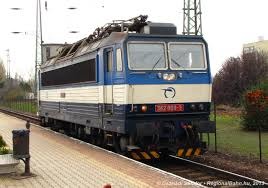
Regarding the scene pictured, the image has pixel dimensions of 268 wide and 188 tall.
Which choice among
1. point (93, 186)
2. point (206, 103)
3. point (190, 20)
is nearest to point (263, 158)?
point (206, 103)

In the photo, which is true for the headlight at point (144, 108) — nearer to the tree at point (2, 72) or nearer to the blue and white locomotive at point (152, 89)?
the blue and white locomotive at point (152, 89)

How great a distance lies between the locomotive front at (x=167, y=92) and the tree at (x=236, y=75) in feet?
106

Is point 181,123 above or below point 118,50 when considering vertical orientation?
below

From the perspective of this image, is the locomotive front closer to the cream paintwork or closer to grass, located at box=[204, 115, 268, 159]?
the cream paintwork

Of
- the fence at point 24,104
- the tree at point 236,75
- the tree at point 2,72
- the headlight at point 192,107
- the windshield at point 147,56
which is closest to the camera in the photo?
the windshield at point 147,56

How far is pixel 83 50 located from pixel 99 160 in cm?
546

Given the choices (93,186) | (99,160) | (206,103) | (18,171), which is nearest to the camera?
(93,186)

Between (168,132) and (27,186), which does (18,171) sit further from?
(168,132)

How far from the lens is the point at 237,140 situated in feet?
63.1

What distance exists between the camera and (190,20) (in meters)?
32.5

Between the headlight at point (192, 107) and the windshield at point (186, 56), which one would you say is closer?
the headlight at point (192, 107)

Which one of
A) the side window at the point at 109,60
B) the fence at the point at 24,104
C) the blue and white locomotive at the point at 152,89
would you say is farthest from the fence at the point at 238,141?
the fence at the point at 24,104

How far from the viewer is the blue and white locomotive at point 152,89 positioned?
Answer: 44.4ft

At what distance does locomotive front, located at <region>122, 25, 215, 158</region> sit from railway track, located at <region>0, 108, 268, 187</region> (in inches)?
16.1
